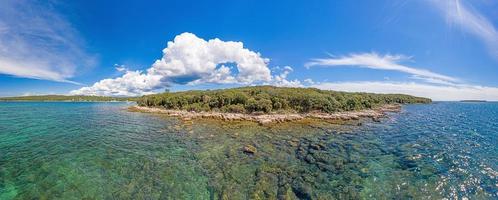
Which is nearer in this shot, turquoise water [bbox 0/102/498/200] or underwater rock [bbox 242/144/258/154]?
turquoise water [bbox 0/102/498/200]

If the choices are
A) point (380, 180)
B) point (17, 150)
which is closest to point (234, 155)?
point (380, 180)

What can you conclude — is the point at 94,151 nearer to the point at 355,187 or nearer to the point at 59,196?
the point at 59,196

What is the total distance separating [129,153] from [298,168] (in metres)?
17.6

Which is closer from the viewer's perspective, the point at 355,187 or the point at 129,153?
the point at 355,187

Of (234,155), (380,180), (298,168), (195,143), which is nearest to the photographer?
(380,180)

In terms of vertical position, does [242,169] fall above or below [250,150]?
below

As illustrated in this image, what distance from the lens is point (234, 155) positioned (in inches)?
842

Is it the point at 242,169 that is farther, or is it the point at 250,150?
the point at 250,150

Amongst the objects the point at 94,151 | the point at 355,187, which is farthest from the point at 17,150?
the point at 355,187

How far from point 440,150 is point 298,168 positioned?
20240 mm

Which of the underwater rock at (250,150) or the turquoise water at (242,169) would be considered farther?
the underwater rock at (250,150)

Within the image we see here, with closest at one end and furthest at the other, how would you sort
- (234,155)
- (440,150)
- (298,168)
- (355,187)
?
(355,187), (298,168), (234,155), (440,150)

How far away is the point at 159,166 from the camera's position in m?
18.1

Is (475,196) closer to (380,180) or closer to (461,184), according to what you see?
(461,184)
